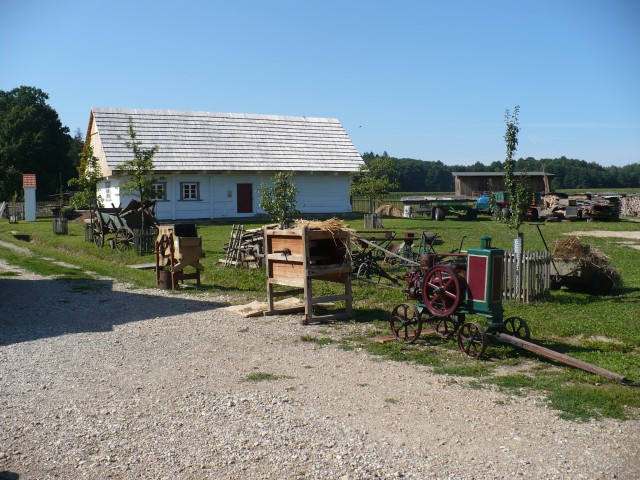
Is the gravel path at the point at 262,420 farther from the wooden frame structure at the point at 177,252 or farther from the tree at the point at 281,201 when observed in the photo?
the tree at the point at 281,201

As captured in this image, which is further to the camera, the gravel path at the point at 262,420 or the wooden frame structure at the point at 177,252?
the wooden frame structure at the point at 177,252

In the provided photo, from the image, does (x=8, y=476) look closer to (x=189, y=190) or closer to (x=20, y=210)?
(x=189, y=190)

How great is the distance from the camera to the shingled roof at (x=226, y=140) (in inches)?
1432

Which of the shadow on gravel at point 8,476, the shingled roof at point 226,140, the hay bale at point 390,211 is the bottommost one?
the shadow on gravel at point 8,476

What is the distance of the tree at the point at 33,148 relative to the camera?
61.8 m

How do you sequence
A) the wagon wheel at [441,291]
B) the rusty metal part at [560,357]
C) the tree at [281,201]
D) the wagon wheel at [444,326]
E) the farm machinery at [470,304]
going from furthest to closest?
the tree at [281,201] → the wagon wheel at [444,326] → the wagon wheel at [441,291] → the farm machinery at [470,304] → the rusty metal part at [560,357]

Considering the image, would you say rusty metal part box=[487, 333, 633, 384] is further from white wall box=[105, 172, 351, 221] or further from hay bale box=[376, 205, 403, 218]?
hay bale box=[376, 205, 403, 218]

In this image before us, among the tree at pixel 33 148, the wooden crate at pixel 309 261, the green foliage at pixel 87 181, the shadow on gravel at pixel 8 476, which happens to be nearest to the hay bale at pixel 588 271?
the wooden crate at pixel 309 261

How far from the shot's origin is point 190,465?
5.13m

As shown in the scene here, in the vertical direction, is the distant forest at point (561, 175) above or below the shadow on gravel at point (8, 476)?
above

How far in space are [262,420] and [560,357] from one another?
3365 millimetres

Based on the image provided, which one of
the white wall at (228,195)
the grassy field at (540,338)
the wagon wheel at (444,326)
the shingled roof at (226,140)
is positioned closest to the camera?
the grassy field at (540,338)

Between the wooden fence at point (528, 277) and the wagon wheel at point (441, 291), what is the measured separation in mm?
3548

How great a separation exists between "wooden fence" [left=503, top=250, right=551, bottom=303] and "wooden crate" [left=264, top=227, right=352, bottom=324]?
3.15 meters
